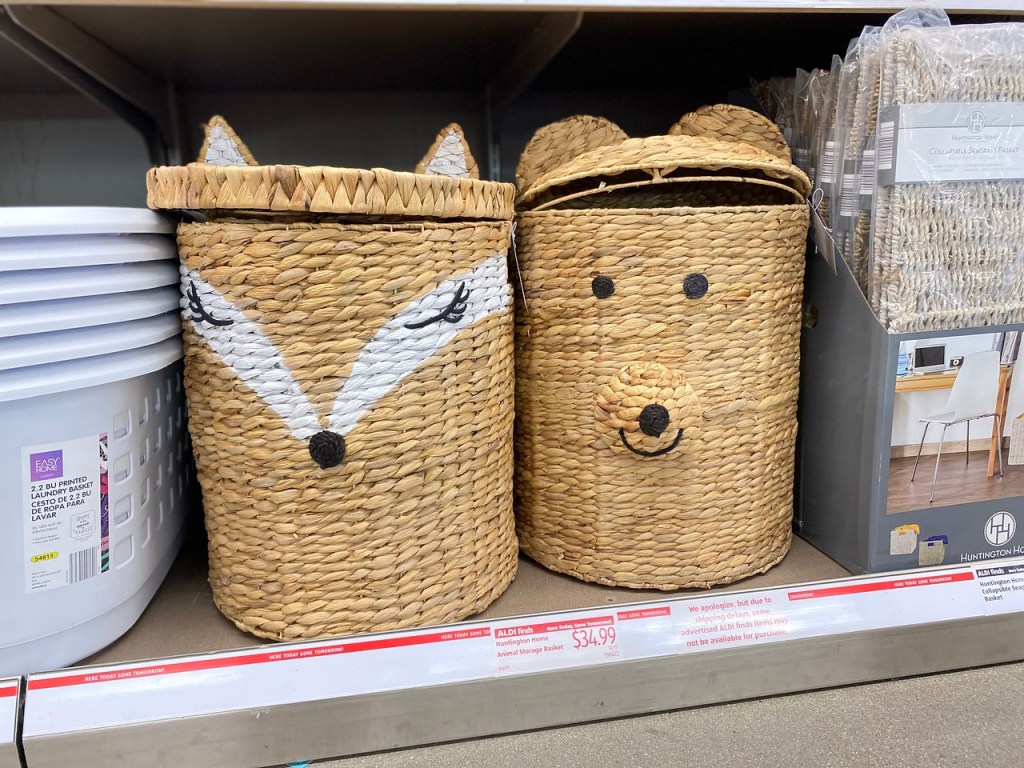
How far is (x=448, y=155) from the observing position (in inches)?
26.6

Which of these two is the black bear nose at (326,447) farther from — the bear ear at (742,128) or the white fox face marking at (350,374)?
the bear ear at (742,128)

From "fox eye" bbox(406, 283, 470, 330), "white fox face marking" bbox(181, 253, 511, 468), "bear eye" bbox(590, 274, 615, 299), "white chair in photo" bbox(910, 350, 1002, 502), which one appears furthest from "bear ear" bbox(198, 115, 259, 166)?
"white chair in photo" bbox(910, 350, 1002, 502)

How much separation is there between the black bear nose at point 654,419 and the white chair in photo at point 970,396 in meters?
0.28

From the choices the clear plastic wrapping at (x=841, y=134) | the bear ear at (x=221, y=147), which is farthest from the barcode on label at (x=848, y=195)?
the bear ear at (x=221, y=147)

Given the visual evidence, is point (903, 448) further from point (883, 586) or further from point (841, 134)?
point (841, 134)

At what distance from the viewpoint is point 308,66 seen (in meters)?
0.97

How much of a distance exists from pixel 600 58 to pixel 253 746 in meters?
→ 0.86

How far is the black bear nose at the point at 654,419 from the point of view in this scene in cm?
66

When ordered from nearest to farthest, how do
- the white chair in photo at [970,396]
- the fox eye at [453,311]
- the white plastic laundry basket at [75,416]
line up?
the white plastic laundry basket at [75,416] < the fox eye at [453,311] < the white chair in photo at [970,396]

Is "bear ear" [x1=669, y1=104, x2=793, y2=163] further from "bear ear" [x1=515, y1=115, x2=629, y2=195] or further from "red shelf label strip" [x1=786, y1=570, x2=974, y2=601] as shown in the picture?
"red shelf label strip" [x1=786, y1=570, x2=974, y2=601]

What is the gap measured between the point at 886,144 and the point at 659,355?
0.94 ft

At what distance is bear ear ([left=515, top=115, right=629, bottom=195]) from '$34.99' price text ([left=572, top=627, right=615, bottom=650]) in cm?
46

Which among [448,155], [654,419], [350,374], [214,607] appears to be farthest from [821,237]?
[214,607]

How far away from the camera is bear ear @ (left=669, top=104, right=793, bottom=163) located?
0.78m
